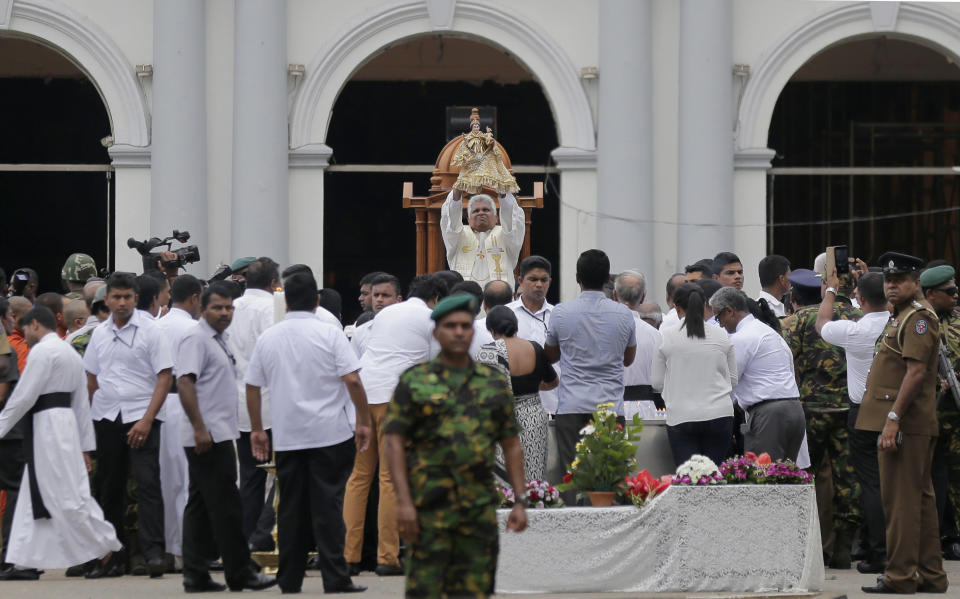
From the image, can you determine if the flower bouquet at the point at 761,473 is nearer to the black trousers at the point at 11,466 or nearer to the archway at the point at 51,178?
the black trousers at the point at 11,466

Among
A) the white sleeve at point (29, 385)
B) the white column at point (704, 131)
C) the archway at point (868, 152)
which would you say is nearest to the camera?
the white sleeve at point (29, 385)

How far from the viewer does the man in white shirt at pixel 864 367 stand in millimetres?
11086

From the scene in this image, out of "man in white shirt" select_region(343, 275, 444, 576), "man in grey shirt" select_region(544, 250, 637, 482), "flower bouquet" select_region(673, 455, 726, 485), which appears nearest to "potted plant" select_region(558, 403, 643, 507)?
"flower bouquet" select_region(673, 455, 726, 485)

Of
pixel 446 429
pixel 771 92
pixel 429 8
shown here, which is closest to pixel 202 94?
pixel 429 8

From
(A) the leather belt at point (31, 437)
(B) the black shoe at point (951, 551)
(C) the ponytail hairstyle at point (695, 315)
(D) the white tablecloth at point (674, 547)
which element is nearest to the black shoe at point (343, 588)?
(D) the white tablecloth at point (674, 547)

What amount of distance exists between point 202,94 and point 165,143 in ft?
2.39

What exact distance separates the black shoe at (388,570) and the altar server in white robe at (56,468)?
167cm

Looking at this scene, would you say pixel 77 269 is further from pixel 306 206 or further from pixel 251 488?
pixel 306 206

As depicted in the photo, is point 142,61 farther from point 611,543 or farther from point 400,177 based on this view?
point 611,543

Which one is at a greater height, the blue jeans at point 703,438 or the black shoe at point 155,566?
the blue jeans at point 703,438

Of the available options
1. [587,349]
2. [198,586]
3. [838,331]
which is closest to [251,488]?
[198,586]

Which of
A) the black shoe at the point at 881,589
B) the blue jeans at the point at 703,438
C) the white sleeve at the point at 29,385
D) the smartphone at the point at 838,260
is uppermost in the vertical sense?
the smartphone at the point at 838,260

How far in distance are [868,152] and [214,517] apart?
703 inches

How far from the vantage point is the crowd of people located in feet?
32.1
